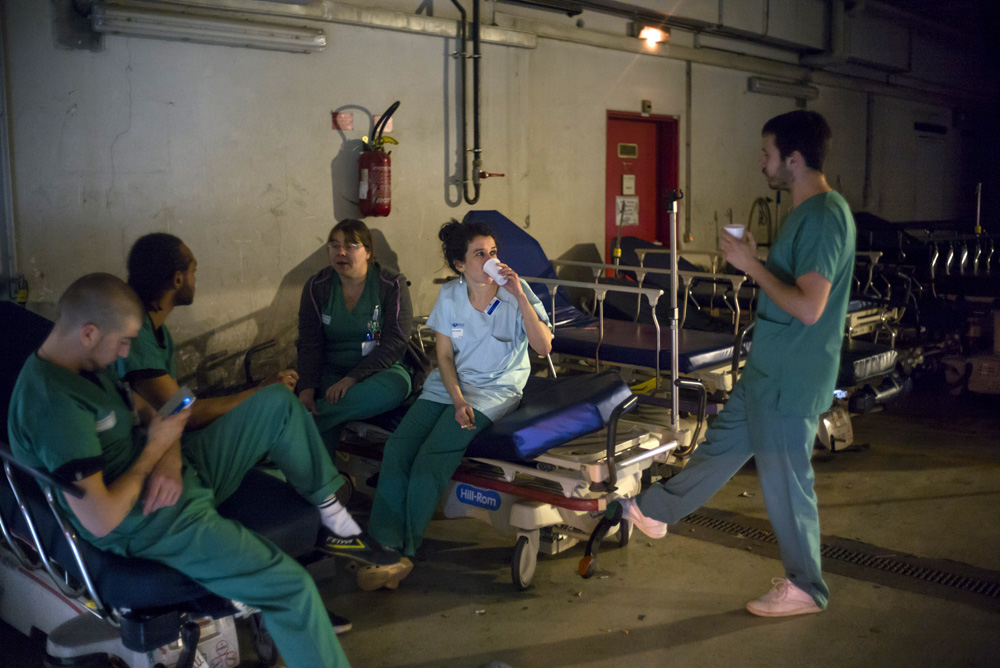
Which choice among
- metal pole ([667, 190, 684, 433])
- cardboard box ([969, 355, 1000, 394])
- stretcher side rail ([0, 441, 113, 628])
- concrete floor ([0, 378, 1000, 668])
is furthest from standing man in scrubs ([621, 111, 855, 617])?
cardboard box ([969, 355, 1000, 394])

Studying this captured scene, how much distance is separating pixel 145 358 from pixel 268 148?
9.02 feet

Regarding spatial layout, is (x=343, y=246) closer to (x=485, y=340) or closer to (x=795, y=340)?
(x=485, y=340)

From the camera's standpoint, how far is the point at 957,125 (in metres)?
12.8

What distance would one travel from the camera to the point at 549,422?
10.7 ft

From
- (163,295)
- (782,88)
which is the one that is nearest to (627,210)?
(782,88)

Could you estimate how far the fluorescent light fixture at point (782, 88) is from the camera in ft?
28.5

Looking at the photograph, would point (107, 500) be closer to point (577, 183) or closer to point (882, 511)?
point (882, 511)

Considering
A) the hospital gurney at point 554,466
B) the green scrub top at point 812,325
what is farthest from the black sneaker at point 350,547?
the green scrub top at point 812,325

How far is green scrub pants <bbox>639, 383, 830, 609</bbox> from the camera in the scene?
290 centimetres

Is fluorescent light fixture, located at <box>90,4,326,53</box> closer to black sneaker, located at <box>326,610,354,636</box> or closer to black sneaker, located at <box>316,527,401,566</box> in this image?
black sneaker, located at <box>316,527,401,566</box>

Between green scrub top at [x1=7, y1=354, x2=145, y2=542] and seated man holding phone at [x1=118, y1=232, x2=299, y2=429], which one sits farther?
seated man holding phone at [x1=118, y1=232, x2=299, y2=429]

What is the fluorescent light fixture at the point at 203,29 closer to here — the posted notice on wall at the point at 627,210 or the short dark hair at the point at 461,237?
the short dark hair at the point at 461,237

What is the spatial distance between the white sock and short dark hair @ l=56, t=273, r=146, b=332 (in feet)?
2.99

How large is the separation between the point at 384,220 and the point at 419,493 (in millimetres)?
2874
